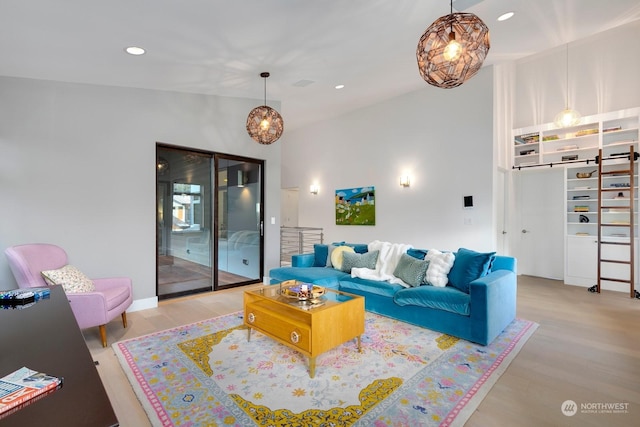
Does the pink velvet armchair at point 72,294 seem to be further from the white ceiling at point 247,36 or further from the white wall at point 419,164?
the white wall at point 419,164

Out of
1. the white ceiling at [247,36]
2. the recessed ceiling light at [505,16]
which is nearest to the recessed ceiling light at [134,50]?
the white ceiling at [247,36]

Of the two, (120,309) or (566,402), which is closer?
(566,402)

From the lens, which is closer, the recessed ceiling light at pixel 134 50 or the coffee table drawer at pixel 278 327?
the coffee table drawer at pixel 278 327

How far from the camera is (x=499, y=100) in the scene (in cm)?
545

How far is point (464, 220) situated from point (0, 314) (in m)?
5.53

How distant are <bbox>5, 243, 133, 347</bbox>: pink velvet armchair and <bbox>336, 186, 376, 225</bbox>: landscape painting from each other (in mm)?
4589

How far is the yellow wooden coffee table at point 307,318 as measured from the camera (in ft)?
7.94

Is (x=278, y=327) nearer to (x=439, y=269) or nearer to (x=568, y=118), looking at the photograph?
(x=439, y=269)

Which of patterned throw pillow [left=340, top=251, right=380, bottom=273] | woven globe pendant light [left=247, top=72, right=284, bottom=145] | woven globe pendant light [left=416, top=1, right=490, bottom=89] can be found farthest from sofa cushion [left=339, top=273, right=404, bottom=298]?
woven globe pendant light [left=416, top=1, right=490, bottom=89]

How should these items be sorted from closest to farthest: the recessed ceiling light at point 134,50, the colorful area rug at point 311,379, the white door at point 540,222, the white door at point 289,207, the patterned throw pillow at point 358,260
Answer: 1. the colorful area rug at point 311,379
2. the recessed ceiling light at point 134,50
3. the patterned throw pillow at point 358,260
4. the white door at point 540,222
5. the white door at point 289,207

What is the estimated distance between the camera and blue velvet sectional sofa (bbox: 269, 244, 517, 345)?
2.90 metres

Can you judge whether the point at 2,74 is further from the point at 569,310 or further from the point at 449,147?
the point at 569,310

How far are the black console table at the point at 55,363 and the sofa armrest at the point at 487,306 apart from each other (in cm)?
289

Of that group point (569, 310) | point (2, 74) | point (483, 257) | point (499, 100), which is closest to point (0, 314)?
point (2, 74)
